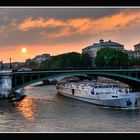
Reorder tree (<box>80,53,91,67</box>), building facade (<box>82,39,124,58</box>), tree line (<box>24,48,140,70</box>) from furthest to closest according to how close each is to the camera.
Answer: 1. building facade (<box>82,39,124,58</box>)
2. tree (<box>80,53,91,67</box>)
3. tree line (<box>24,48,140,70</box>)

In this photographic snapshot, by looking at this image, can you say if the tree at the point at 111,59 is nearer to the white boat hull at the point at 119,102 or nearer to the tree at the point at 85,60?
the tree at the point at 85,60

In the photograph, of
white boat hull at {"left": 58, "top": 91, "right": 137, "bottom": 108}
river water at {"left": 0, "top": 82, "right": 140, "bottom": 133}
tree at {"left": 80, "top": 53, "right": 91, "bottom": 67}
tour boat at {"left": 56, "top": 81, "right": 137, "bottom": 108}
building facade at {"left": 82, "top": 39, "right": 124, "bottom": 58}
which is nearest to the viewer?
river water at {"left": 0, "top": 82, "right": 140, "bottom": 133}

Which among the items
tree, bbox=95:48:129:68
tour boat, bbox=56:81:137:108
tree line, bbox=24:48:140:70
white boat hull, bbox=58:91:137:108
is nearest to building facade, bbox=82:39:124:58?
tree line, bbox=24:48:140:70

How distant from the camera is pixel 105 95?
14.6 meters

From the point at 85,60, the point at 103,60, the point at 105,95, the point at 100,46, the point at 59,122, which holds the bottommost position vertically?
the point at 59,122

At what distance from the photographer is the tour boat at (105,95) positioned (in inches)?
527

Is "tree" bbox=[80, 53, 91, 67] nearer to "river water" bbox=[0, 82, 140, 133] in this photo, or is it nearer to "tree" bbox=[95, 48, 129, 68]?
"tree" bbox=[95, 48, 129, 68]

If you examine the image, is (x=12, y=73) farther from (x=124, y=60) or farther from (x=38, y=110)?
(x=124, y=60)

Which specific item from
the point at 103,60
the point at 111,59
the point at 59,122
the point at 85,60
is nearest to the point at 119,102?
the point at 59,122

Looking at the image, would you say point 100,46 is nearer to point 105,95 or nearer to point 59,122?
point 105,95

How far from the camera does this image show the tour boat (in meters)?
13.4

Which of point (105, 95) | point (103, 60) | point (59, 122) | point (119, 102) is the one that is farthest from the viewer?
point (103, 60)

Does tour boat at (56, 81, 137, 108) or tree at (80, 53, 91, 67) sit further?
tree at (80, 53, 91, 67)
